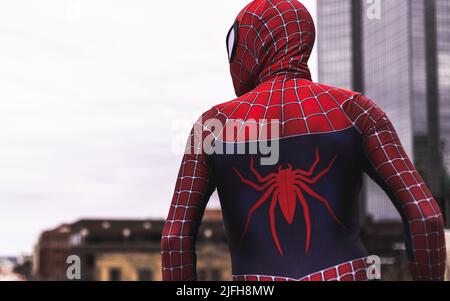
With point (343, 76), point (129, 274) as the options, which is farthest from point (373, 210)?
point (129, 274)

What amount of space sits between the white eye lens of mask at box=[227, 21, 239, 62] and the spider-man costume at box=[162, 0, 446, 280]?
0.55 ft

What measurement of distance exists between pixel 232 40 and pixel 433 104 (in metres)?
119

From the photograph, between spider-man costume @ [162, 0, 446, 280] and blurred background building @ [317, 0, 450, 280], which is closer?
spider-man costume @ [162, 0, 446, 280]

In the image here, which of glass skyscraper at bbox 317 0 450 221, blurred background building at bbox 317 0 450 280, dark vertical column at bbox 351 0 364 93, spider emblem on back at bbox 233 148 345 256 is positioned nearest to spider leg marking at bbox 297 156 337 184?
spider emblem on back at bbox 233 148 345 256

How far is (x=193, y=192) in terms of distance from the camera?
149 inches

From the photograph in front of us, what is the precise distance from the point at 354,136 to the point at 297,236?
595 mm

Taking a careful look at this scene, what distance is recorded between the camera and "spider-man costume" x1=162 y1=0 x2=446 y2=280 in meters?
3.50

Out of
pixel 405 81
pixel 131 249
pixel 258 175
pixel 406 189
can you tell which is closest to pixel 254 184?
pixel 258 175

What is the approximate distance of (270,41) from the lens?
12.6ft

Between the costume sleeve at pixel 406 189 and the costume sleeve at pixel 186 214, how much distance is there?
33.5 inches

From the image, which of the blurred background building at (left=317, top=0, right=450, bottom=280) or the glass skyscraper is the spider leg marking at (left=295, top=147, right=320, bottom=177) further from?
the glass skyscraper

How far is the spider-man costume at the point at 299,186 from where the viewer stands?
11.5 feet

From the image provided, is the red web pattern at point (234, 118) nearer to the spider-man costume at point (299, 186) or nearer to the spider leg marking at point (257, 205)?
the spider-man costume at point (299, 186)

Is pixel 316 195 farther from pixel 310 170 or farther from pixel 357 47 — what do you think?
pixel 357 47
